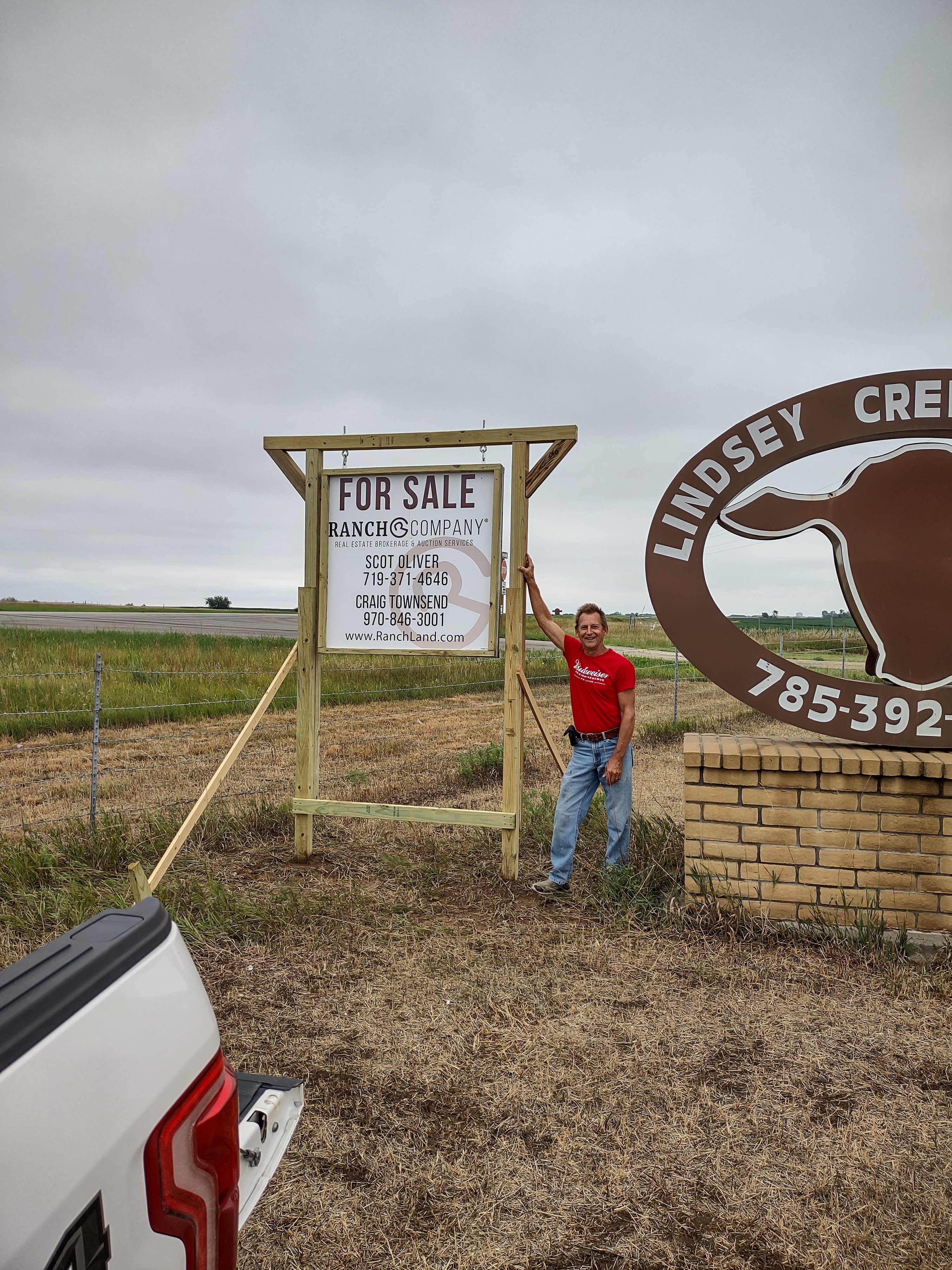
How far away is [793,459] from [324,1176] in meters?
4.31

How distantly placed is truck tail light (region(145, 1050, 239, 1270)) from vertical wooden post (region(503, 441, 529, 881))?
4267 mm

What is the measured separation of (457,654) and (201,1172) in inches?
177

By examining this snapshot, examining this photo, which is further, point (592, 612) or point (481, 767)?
point (481, 767)

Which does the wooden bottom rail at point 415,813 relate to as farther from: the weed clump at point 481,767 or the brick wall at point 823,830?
the weed clump at point 481,767

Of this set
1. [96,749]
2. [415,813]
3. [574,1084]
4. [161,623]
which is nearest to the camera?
[574,1084]

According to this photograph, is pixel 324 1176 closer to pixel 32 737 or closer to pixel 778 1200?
pixel 778 1200

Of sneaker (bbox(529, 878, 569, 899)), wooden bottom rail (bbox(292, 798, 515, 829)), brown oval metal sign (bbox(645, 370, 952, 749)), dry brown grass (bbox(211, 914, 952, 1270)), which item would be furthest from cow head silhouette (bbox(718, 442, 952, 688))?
wooden bottom rail (bbox(292, 798, 515, 829))

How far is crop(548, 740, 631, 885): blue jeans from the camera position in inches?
209

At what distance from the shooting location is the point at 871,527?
4961 millimetres

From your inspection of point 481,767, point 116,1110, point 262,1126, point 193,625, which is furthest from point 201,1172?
point 193,625

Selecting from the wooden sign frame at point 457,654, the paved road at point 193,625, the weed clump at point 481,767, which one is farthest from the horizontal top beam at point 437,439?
the paved road at point 193,625

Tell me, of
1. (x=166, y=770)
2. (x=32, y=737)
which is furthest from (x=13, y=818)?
(x=32, y=737)

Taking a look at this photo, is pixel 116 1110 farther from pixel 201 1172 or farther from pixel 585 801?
pixel 585 801

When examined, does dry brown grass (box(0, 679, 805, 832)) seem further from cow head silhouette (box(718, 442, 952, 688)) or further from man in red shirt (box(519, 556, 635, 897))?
cow head silhouette (box(718, 442, 952, 688))
